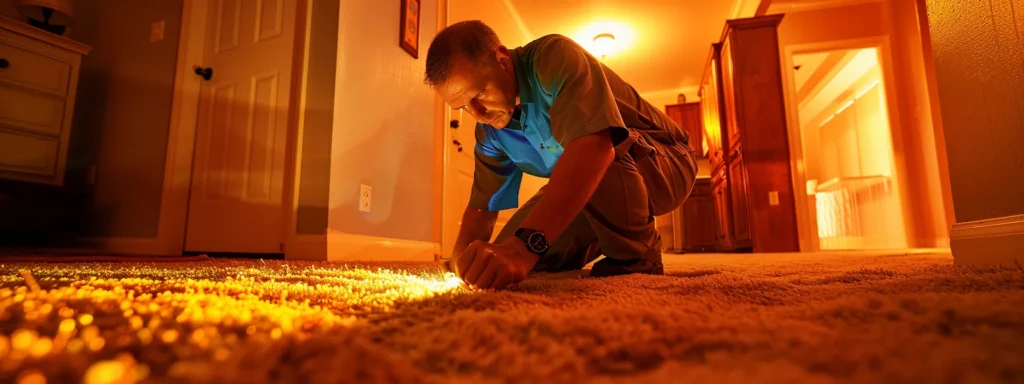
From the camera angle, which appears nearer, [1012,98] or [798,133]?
[1012,98]

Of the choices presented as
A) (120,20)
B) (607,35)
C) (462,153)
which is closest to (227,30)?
(120,20)

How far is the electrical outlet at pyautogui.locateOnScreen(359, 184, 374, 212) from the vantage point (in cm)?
208

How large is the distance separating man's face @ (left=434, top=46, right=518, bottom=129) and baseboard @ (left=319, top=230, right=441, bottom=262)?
120 centimetres

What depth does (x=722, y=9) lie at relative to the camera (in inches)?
169

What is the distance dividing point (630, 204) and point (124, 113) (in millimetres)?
3049

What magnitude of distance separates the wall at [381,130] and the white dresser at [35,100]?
180cm

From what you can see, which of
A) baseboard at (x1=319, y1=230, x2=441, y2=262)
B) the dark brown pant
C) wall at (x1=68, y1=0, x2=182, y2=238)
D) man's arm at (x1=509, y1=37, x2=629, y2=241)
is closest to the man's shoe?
the dark brown pant

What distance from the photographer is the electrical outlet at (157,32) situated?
258 cm

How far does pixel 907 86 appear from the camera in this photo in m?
3.99

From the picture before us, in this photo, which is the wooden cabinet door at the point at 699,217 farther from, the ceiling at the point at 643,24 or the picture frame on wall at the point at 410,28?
the picture frame on wall at the point at 410,28

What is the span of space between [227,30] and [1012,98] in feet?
9.81

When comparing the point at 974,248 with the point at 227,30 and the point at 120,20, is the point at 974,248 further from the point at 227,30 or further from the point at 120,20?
the point at 120,20

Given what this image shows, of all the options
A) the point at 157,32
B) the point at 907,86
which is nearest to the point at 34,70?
the point at 157,32

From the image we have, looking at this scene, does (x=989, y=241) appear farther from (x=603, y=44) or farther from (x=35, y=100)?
(x=603, y=44)
